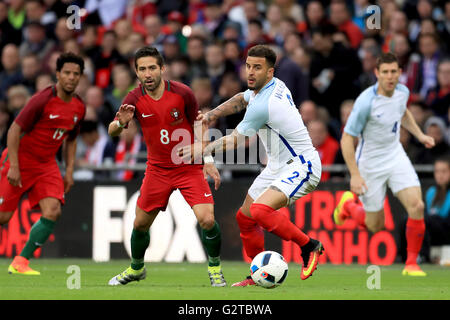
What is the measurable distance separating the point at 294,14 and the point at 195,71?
2.47 meters

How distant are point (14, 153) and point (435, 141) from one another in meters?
6.60

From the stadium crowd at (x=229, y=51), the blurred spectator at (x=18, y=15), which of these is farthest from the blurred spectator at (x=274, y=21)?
the blurred spectator at (x=18, y=15)

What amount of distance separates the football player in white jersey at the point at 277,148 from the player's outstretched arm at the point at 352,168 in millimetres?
2008

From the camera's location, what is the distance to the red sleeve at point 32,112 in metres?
11.9

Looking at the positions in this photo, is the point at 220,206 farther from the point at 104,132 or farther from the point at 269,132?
the point at 269,132

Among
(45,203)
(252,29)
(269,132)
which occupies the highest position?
(252,29)

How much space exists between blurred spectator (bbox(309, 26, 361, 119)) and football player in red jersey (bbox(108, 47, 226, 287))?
627 centimetres

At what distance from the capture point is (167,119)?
10.2m

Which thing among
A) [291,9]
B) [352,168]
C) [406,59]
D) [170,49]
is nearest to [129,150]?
[170,49]

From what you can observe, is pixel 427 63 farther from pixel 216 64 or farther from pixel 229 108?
pixel 229 108

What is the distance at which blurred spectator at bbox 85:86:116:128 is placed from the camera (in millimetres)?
17000

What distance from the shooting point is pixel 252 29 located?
55.7 ft

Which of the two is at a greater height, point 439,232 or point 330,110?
point 330,110
